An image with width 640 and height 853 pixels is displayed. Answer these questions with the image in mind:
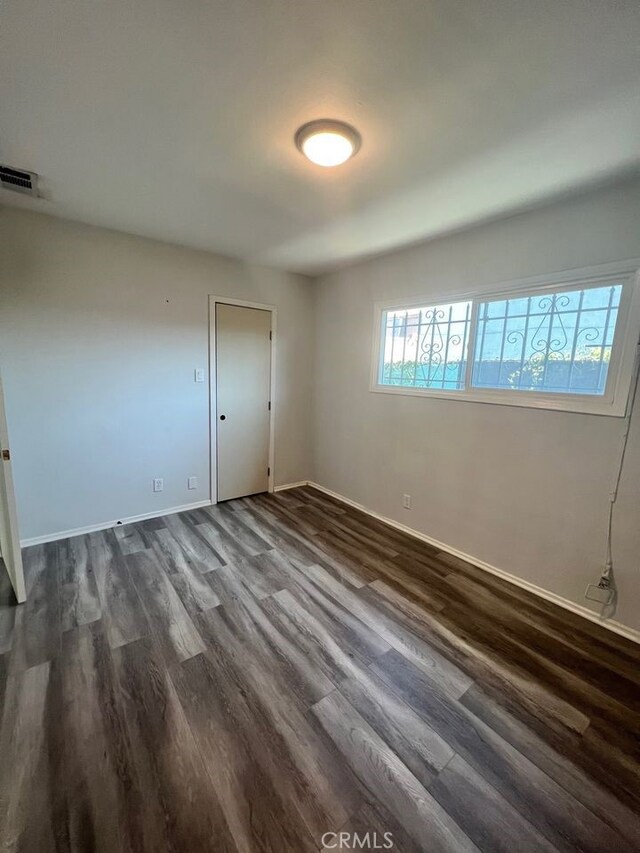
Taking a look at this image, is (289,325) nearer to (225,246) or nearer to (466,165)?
(225,246)

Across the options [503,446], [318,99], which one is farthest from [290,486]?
[318,99]

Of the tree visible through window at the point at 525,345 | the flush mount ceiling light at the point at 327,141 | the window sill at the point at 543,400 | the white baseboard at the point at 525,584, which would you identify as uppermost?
the flush mount ceiling light at the point at 327,141

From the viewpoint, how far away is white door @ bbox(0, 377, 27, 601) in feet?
6.21

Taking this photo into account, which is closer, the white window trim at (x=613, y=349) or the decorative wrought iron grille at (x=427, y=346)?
the white window trim at (x=613, y=349)

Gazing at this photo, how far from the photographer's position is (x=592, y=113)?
4.49ft

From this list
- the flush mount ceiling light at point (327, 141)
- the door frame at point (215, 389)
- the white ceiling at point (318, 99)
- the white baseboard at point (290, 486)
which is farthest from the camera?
the white baseboard at point (290, 486)

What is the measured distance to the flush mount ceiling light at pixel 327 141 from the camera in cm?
148

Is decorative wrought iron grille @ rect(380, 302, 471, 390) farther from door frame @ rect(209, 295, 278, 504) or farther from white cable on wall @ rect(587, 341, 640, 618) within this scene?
door frame @ rect(209, 295, 278, 504)

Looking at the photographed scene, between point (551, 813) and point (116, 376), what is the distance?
356cm

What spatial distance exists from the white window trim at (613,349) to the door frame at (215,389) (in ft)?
5.91

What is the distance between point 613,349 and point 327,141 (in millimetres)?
1908

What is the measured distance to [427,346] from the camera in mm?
2938
